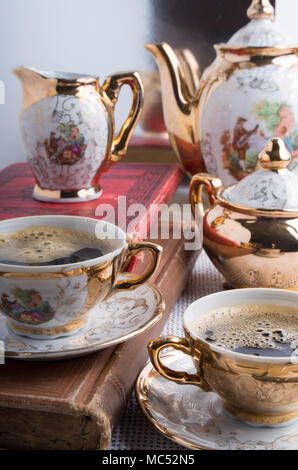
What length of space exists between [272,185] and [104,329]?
0.84 ft

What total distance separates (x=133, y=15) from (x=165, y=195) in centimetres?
48

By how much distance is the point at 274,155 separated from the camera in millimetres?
689

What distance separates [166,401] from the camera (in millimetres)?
491

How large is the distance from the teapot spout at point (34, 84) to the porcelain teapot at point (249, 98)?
0.24 metres

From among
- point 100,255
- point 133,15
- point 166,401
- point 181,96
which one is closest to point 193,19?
point 133,15

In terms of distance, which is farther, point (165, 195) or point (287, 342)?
point (165, 195)

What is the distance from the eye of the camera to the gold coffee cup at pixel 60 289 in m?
0.49

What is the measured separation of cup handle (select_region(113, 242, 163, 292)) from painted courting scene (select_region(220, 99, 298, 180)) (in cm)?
39

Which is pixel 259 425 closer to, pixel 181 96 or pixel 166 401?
pixel 166 401

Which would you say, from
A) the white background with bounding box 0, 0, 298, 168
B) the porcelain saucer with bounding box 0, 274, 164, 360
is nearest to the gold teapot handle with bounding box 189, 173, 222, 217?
the porcelain saucer with bounding box 0, 274, 164, 360

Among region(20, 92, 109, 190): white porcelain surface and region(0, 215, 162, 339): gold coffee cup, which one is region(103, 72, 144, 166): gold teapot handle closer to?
region(20, 92, 109, 190): white porcelain surface

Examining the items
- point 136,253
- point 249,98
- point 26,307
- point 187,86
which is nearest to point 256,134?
point 249,98

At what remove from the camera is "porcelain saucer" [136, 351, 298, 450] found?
1.43 feet

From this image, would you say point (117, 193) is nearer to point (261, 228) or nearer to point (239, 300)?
point (261, 228)
